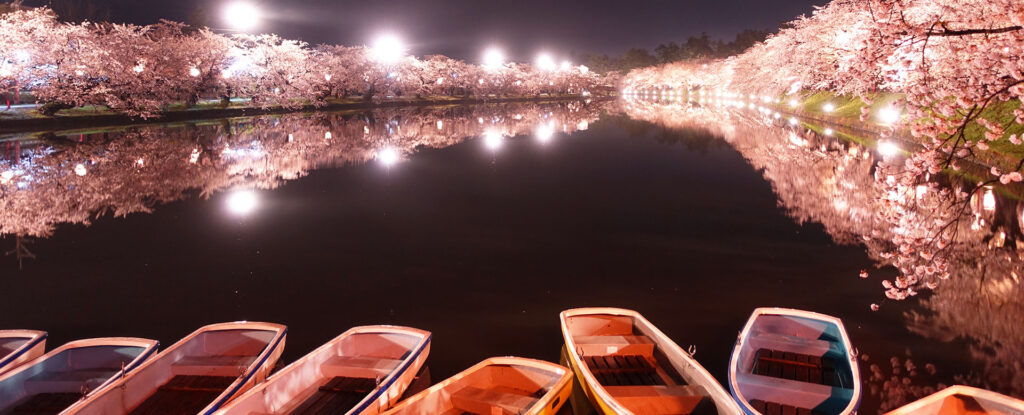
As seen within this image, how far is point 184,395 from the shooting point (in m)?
6.68

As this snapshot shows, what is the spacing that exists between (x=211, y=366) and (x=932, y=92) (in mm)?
10543

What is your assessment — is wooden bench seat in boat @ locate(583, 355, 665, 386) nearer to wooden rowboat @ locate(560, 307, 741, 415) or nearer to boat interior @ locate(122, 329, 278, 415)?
wooden rowboat @ locate(560, 307, 741, 415)

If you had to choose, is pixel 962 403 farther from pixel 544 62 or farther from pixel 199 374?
pixel 544 62

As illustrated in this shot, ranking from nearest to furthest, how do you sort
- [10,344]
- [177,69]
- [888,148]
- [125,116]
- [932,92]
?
[10,344] < [932,92] < [888,148] < [125,116] < [177,69]

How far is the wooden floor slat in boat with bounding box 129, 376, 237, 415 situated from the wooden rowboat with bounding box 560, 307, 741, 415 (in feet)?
13.4

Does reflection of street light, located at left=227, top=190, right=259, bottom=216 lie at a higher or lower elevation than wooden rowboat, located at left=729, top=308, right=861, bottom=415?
higher

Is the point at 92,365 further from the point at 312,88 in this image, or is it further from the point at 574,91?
the point at 574,91

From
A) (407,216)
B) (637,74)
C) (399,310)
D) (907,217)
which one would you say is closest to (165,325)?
(399,310)

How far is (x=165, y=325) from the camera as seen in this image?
9.25 meters

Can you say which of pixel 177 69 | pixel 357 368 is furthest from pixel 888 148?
pixel 177 69

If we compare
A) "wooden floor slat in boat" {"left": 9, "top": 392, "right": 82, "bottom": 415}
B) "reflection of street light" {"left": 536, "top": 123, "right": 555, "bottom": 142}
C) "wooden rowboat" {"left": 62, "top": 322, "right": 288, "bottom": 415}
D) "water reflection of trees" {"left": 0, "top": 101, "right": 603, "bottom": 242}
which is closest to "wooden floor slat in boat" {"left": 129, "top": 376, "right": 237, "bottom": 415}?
"wooden rowboat" {"left": 62, "top": 322, "right": 288, "bottom": 415}

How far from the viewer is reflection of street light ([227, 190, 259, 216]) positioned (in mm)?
16516

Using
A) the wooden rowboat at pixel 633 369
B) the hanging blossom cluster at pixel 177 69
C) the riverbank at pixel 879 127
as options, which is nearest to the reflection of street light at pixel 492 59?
the hanging blossom cluster at pixel 177 69

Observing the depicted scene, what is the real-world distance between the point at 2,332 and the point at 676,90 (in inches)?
5554
